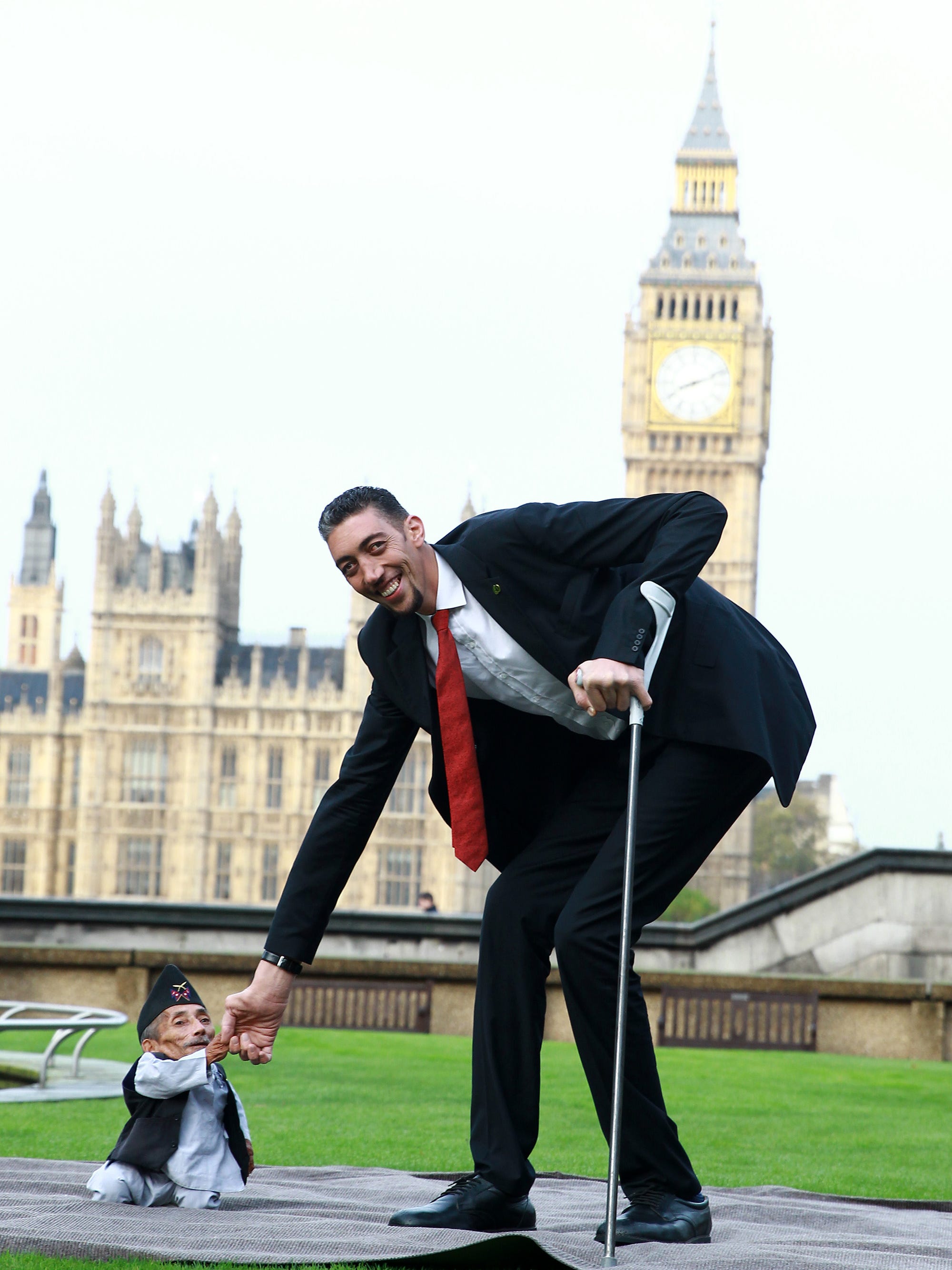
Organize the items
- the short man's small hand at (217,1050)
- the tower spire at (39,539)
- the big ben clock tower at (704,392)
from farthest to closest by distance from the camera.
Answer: the tower spire at (39,539)
the big ben clock tower at (704,392)
the short man's small hand at (217,1050)

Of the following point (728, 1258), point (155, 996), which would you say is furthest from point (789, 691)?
point (155, 996)

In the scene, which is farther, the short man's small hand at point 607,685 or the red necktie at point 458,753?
the red necktie at point 458,753

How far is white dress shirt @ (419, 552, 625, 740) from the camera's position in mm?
2953

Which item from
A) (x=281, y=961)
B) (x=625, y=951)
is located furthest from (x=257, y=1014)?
(x=625, y=951)

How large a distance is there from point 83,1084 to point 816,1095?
2824 millimetres

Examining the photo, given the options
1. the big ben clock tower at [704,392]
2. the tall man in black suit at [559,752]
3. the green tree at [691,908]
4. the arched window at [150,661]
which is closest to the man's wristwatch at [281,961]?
the tall man in black suit at [559,752]

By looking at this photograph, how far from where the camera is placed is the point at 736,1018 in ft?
29.2

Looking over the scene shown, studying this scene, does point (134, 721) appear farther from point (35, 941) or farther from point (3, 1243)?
point (3, 1243)

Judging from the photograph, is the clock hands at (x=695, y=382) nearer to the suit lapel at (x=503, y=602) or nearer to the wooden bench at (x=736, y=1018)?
the wooden bench at (x=736, y=1018)

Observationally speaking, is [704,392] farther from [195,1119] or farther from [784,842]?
[195,1119]

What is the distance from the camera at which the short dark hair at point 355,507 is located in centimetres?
289

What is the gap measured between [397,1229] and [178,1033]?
2.26 feet

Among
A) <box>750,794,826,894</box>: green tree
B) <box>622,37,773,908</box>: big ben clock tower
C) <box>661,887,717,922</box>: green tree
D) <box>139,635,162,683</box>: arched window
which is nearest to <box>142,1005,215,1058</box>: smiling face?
<box>661,887,717,922</box>: green tree

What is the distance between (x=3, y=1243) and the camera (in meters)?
2.52
